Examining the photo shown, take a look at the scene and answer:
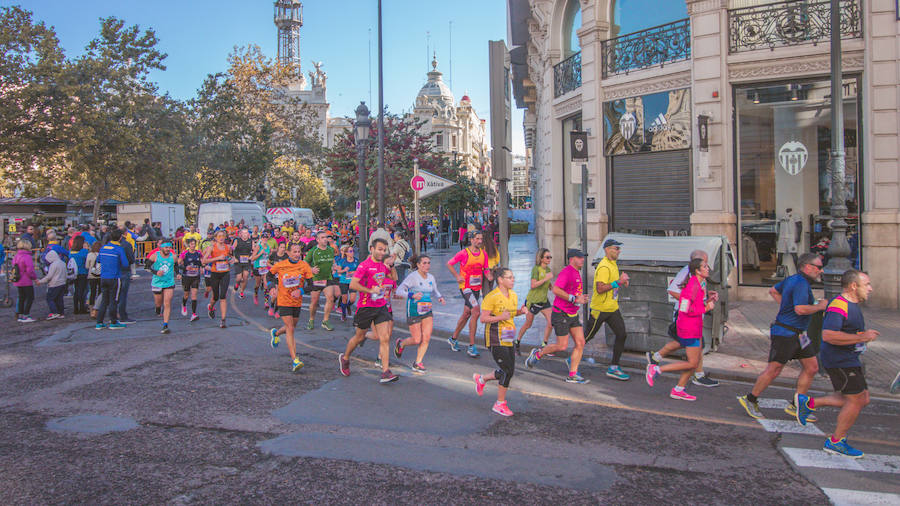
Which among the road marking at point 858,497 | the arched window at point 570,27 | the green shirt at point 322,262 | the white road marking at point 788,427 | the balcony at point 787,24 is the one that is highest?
the arched window at point 570,27

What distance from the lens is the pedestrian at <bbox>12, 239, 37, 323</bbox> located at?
13.2 m

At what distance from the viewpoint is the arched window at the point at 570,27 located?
19516mm

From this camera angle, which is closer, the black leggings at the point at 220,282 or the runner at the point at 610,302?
the runner at the point at 610,302

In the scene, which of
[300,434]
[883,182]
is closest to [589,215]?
[883,182]

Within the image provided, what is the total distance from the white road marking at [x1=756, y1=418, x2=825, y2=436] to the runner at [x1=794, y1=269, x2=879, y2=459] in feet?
1.84

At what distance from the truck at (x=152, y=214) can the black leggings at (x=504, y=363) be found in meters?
28.5

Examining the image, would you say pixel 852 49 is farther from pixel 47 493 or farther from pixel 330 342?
pixel 47 493

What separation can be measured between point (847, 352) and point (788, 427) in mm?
1179

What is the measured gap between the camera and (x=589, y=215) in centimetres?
1736

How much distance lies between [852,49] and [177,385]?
14.0 meters

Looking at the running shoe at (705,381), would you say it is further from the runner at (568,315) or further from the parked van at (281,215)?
the parked van at (281,215)

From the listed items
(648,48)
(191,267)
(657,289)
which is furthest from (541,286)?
(648,48)

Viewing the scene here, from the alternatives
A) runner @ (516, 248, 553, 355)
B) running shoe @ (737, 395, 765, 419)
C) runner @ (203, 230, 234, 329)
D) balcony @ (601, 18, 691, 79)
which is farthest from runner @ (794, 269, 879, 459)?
balcony @ (601, 18, 691, 79)

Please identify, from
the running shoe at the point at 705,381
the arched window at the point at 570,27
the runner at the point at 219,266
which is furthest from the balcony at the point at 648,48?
the runner at the point at 219,266
